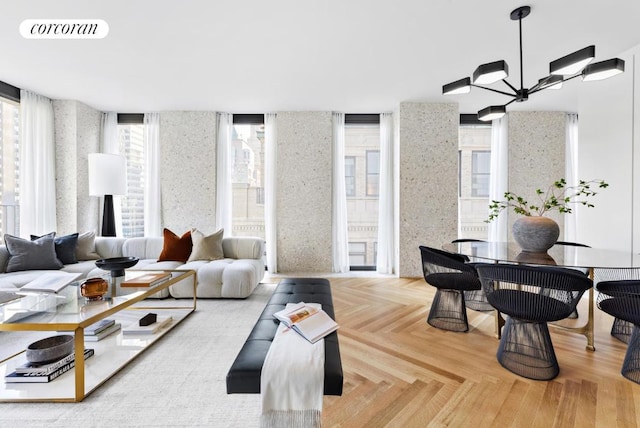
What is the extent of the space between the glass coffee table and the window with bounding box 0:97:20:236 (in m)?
2.55

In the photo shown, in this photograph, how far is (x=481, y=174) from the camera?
5.34 meters

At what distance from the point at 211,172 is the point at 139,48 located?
7.11 feet

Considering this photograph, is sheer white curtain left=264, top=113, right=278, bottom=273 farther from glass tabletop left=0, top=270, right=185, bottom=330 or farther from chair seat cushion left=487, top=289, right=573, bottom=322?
chair seat cushion left=487, top=289, right=573, bottom=322

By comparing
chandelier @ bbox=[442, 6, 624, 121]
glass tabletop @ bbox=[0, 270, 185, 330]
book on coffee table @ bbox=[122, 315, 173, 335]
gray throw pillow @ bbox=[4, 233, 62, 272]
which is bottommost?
book on coffee table @ bbox=[122, 315, 173, 335]

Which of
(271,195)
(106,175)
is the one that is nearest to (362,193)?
(271,195)

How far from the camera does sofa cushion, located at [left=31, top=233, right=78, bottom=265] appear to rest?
11.2 feet

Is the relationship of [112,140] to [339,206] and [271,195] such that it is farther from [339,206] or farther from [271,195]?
[339,206]

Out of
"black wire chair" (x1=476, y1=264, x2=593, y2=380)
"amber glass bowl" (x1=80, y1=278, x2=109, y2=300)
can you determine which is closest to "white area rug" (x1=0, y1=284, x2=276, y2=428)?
"amber glass bowl" (x1=80, y1=278, x2=109, y2=300)

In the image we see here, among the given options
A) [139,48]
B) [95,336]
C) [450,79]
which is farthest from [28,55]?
[450,79]

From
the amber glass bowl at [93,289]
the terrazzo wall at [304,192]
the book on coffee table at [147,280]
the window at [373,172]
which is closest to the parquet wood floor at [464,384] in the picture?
the book on coffee table at [147,280]

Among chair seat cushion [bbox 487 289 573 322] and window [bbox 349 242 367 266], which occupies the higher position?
chair seat cushion [bbox 487 289 573 322]

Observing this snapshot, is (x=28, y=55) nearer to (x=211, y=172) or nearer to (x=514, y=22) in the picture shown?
(x=211, y=172)

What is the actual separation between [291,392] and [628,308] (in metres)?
2.13

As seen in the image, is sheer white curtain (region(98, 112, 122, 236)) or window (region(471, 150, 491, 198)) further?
window (region(471, 150, 491, 198))
